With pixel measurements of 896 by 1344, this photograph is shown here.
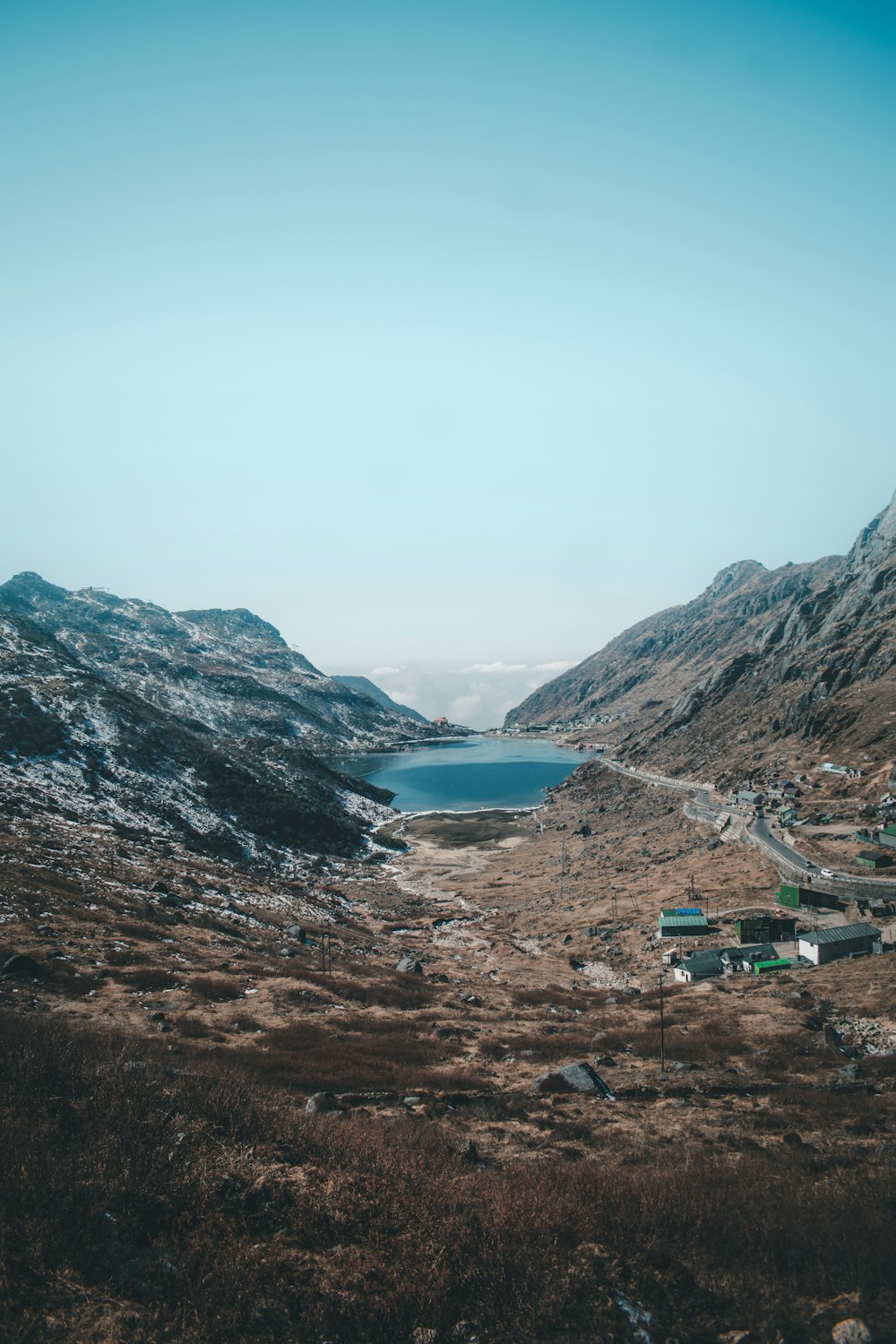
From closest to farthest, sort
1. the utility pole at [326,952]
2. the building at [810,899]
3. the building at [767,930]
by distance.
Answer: the utility pole at [326,952]
the building at [767,930]
the building at [810,899]

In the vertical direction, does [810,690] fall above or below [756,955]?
above

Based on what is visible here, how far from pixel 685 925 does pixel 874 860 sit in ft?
57.0

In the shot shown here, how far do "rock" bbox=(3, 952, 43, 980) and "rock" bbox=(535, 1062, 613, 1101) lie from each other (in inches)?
817

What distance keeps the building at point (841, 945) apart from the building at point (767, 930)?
451 centimetres

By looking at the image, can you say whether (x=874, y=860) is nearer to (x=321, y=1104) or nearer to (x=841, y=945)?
→ (x=841, y=945)

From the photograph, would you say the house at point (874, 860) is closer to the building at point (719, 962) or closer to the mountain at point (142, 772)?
the building at point (719, 962)

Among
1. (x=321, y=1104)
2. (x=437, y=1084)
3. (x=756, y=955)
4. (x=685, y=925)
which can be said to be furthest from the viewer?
(x=685, y=925)

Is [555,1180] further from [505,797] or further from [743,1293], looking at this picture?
[505,797]

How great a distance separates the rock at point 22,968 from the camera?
24.8 meters

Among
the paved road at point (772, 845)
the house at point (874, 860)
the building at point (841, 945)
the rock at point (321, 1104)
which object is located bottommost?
the building at point (841, 945)

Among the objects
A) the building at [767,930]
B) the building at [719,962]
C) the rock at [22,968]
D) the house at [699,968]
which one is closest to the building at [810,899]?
the building at [767,930]

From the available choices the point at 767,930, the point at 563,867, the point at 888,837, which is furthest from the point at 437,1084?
the point at 563,867

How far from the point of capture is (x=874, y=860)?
49.6m

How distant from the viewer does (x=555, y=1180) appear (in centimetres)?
1327
